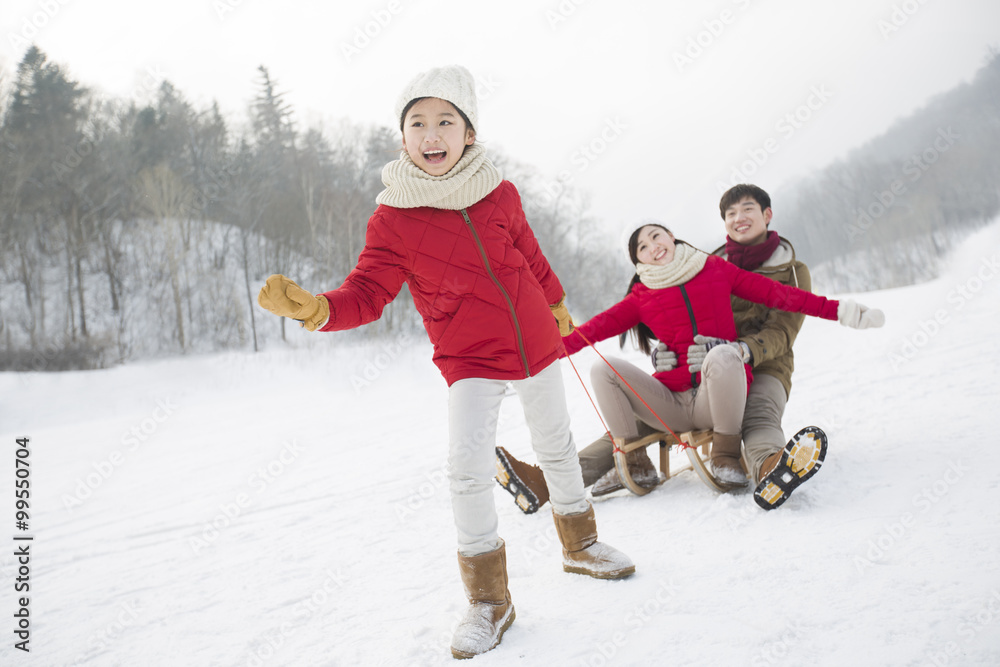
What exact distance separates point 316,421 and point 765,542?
5.18m

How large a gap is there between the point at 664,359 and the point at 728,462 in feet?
1.84

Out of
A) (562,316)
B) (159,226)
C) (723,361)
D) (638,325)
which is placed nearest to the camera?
(562,316)

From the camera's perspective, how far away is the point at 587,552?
1971mm

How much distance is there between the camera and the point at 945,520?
6.35 ft

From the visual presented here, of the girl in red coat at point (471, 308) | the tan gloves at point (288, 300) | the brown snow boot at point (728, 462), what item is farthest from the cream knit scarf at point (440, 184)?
the brown snow boot at point (728, 462)

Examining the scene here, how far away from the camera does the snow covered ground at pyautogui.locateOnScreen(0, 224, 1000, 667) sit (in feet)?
4.96

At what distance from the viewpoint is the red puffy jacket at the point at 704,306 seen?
2732mm

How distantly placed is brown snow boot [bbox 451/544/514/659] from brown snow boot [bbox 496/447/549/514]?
83 centimetres

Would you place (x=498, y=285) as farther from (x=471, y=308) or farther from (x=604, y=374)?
(x=604, y=374)

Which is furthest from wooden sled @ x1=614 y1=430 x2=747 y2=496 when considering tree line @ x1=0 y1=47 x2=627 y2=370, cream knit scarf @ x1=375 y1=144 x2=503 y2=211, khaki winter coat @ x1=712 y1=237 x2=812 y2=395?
tree line @ x1=0 y1=47 x2=627 y2=370

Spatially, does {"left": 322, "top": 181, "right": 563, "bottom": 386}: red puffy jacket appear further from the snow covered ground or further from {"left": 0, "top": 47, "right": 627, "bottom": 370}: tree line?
{"left": 0, "top": 47, "right": 627, "bottom": 370}: tree line

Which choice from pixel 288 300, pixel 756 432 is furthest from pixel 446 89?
pixel 756 432

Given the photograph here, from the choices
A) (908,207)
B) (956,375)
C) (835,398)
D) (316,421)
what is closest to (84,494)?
(316,421)

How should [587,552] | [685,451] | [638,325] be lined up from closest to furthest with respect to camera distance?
[587,552] < [685,451] < [638,325]
